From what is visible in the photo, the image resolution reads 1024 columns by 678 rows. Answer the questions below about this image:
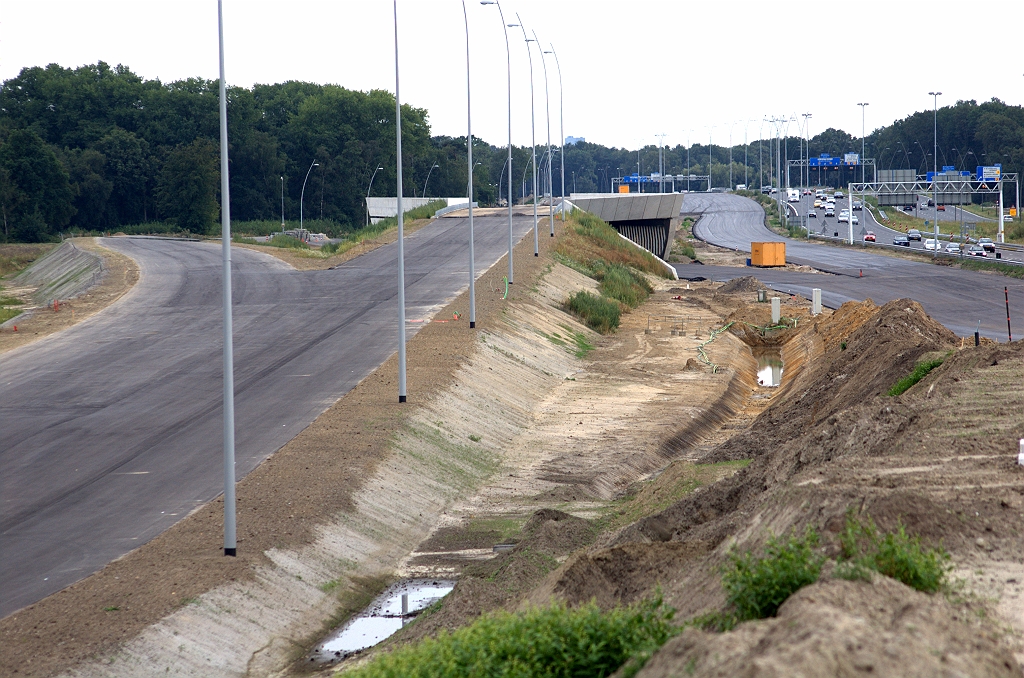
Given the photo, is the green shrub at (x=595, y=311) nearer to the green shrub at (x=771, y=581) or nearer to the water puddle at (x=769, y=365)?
the water puddle at (x=769, y=365)

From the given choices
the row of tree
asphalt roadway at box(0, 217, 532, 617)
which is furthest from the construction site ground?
the row of tree

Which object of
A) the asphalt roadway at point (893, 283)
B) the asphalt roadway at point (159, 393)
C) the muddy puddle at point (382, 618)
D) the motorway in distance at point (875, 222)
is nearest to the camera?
the muddy puddle at point (382, 618)

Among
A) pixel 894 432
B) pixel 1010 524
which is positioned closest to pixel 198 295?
pixel 894 432

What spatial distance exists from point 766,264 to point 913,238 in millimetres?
26170

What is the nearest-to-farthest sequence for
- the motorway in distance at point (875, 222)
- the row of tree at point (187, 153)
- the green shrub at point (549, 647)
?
1. the green shrub at point (549, 647)
2. the motorway in distance at point (875, 222)
3. the row of tree at point (187, 153)

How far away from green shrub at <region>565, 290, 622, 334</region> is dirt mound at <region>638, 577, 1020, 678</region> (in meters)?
38.8

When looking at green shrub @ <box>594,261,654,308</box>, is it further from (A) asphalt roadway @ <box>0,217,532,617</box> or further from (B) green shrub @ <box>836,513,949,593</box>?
(B) green shrub @ <box>836,513,949,593</box>

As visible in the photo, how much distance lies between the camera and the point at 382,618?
625 inches

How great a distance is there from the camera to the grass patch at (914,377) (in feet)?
74.2

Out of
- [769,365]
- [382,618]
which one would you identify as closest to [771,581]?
[382,618]

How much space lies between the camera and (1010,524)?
36.6ft

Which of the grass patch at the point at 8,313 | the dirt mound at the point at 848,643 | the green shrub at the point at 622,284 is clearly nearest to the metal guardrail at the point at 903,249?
the green shrub at the point at 622,284

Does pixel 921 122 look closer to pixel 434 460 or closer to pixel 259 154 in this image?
pixel 259 154

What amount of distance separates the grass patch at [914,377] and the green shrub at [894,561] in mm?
14141
